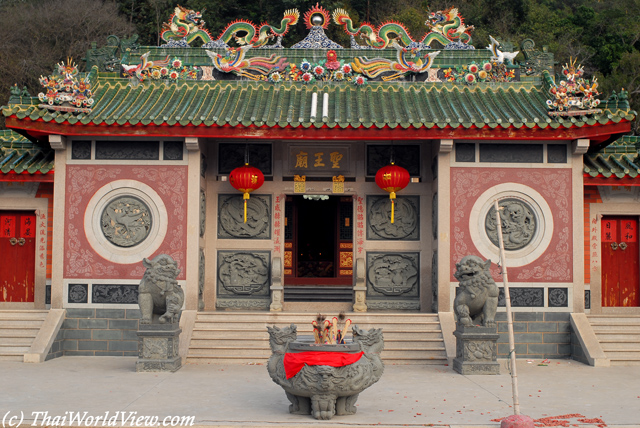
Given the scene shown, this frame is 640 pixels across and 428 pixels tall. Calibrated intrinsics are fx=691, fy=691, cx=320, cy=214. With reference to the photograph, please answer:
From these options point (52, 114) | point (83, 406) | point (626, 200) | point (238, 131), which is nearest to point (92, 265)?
point (52, 114)

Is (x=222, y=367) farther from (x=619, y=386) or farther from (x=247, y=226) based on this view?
(x=619, y=386)

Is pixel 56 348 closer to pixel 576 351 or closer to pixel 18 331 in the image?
pixel 18 331

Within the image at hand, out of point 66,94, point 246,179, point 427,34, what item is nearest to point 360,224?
point 246,179

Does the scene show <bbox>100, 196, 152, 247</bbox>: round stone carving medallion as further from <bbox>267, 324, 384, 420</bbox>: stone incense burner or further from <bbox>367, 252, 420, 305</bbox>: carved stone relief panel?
<bbox>267, 324, 384, 420</bbox>: stone incense burner

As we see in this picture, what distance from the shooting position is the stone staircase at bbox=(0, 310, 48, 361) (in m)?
10.7

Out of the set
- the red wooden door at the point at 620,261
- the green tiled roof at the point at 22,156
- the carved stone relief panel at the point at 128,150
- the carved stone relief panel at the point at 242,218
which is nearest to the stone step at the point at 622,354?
the red wooden door at the point at 620,261

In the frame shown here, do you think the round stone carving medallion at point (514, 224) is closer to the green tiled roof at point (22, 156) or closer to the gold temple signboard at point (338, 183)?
the gold temple signboard at point (338, 183)

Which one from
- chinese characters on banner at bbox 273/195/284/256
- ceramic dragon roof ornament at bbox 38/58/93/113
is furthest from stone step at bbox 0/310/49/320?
chinese characters on banner at bbox 273/195/284/256

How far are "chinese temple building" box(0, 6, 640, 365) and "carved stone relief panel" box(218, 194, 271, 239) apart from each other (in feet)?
0.09

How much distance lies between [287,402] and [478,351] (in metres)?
3.42

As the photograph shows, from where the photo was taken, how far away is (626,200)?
12391 millimetres

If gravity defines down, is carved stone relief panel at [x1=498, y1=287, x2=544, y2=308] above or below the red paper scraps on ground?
above

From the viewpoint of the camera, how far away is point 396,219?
12.8 metres

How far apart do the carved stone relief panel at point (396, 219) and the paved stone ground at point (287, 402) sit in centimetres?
301
